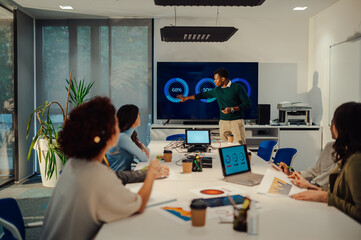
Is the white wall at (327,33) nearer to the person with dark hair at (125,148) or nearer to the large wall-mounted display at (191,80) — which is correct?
the large wall-mounted display at (191,80)

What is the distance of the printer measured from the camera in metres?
6.18

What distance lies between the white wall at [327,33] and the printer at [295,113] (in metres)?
0.29

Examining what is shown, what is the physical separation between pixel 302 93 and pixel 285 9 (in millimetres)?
1689

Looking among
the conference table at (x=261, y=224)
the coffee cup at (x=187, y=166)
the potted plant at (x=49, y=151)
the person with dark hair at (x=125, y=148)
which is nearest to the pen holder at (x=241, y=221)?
the conference table at (x=261, y=224)

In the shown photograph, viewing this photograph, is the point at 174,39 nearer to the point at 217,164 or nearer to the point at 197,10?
the point at 197,10

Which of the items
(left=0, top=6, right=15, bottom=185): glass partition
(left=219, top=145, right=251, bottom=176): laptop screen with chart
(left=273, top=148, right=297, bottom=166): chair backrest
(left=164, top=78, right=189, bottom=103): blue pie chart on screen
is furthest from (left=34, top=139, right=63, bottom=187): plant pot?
(left=219, top=145, right=251, bottom=176): laptop screen with chart

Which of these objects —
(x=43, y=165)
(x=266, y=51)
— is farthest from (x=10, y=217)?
(x=266, y=51)

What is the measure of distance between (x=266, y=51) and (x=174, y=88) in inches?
75.8

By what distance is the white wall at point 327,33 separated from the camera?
4.93 meters

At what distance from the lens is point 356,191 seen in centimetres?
176

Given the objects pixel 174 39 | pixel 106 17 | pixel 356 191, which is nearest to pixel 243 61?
pixel 174 39

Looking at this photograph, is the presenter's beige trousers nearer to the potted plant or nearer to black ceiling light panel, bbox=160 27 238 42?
black ceiling light panel, bbox=160 27 238 42

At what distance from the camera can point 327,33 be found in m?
5.82

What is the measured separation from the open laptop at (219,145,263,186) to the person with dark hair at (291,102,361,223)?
469mm
